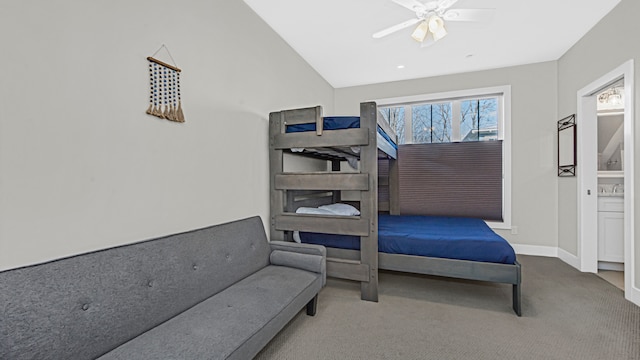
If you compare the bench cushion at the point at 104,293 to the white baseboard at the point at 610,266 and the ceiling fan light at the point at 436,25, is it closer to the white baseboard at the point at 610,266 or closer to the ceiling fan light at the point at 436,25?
the ceiling fan light at the point at 436,25

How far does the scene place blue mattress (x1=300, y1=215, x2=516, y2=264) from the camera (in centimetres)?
232

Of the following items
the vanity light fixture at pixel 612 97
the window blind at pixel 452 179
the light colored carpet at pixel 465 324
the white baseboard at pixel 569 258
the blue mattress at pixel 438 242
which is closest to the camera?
the light colored carpet at pixel 465 324

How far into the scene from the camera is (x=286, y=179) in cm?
271

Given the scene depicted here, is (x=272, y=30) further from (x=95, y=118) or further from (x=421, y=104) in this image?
(x=421, y=104)

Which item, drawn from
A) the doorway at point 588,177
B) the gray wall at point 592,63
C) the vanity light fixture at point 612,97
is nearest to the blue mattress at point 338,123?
the gray wall at point 592,63

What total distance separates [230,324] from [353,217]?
1.44 m

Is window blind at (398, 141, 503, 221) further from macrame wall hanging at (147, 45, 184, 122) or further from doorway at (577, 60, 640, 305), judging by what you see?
macrame wall hanging at (147, 45, 184, 122)

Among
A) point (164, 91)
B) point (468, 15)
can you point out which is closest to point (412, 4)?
point (468, 15)

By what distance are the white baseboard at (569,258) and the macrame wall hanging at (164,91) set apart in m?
4.66

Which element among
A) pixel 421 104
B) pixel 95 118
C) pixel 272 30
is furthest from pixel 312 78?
pixel 95 118

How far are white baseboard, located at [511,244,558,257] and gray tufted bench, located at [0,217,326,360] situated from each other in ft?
11.9

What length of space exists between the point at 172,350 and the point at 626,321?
3.20 m

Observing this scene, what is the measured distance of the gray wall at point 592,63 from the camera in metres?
2.47

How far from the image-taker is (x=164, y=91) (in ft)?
5.75
